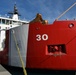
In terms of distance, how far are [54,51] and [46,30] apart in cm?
108

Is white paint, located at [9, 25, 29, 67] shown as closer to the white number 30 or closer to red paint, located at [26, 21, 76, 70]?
red paint, located at [26, 21, 76, 70]

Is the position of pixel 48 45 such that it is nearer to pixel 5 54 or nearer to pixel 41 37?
pixel 41 37

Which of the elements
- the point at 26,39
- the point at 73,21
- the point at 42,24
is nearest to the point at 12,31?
the point at 26,39

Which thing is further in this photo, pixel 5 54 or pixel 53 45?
pixel 5 54

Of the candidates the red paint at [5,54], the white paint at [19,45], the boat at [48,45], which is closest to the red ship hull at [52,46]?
the boat at [48,45]

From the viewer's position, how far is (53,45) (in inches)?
389

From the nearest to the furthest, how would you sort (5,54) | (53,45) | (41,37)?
(53,45), (41,37), (5,54)

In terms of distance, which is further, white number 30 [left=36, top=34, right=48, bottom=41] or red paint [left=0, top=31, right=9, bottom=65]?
red paint [left=0, top=31, right=9, bottom=65]

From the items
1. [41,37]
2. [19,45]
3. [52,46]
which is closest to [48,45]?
[52,46]

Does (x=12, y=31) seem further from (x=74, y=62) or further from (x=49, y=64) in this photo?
(x=74, y=62)

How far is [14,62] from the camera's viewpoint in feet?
37.1

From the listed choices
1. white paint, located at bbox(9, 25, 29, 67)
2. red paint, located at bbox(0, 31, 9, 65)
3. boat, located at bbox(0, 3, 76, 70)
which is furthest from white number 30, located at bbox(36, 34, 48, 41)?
red paint, located at bbox(0, 31, 9, 65)

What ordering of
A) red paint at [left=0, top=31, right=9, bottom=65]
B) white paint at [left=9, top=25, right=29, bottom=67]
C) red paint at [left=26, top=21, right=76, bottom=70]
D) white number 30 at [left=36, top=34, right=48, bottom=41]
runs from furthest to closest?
red paint at [left=0, top=31, right=9, bottom=65], white paint at [left=9, top=25, right=29, bottom=67], white number 30 at [left=36, top=34, right=48, bottom=41], red paint at [left=26, top=21, right=76, bottom=70]

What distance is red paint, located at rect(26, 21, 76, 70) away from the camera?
9.48 m
